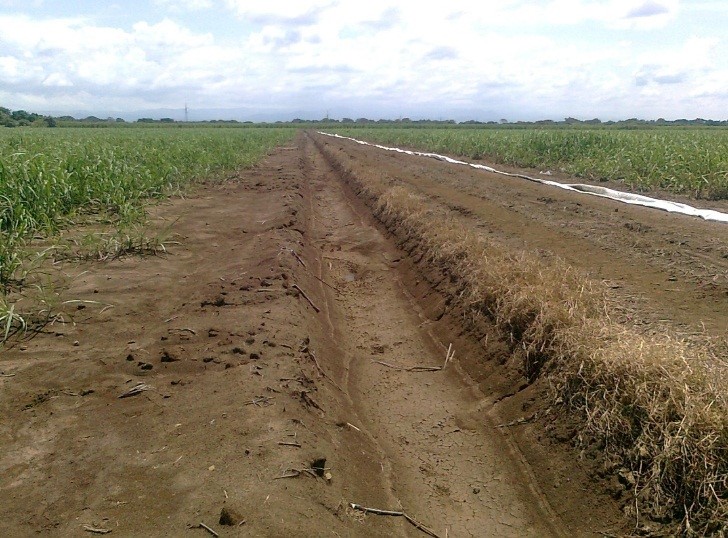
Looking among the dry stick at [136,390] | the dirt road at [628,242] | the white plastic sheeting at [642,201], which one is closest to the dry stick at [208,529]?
the dry stick at [136,390]

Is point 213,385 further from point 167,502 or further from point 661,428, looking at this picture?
point 661,428

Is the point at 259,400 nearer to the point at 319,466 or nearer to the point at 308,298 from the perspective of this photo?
the point at 319,466

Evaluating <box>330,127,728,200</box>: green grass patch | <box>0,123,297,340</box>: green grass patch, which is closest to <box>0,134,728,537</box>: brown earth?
<box>0,123,297,340</box>: green grass patch

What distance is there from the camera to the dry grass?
283cm

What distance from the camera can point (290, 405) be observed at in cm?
394

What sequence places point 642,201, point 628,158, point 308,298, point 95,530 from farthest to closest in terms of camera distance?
point 628,158
point 642,201
point 308,298
point 95,530

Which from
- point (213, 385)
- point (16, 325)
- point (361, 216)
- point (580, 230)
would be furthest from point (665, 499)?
point (361, 216)

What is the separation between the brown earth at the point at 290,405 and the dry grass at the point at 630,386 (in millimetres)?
258

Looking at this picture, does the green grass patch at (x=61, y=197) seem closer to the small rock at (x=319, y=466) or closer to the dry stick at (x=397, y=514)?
the small rock at (x=319, y=466)

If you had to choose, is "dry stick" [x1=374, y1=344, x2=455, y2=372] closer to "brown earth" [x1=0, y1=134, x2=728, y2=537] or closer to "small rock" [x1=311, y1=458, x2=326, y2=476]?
"brown earth" [x1=0, y1=134, x2=728, y2=537]

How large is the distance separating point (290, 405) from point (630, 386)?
2.37 metres

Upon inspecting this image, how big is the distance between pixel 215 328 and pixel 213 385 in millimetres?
1081

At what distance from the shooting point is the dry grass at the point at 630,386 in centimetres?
283

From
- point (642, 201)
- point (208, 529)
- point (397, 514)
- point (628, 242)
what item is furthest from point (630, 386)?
point (642, 201)
